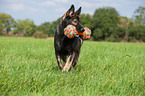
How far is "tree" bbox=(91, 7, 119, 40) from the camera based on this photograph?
145 feet

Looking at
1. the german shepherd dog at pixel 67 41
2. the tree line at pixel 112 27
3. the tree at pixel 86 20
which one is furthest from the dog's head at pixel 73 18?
the tree at pixel 86 20

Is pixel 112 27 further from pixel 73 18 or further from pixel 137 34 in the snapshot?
pixel 73 18

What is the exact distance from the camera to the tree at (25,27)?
3654 inches

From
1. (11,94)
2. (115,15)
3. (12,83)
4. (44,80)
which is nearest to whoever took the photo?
(11,94)

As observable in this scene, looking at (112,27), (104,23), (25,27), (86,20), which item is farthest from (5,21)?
(112,27)

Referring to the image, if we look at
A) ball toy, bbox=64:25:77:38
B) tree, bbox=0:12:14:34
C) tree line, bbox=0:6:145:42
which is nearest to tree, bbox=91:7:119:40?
tree line, bbox=0:6:145:42

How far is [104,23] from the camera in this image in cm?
4519

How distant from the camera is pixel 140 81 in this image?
3.46 meters

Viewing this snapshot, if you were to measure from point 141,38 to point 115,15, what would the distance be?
13.5 m

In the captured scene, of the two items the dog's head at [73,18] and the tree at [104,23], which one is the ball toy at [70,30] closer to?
the dog's head at [73,18]

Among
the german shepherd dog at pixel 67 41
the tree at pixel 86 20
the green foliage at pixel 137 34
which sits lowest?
the german shepherd dog at pixel 67 41

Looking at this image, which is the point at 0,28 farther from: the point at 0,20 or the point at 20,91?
the point at 20,91

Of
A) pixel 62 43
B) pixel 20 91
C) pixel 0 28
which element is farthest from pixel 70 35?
pixel 0 28

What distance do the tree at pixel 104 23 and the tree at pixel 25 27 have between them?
57875 mm
